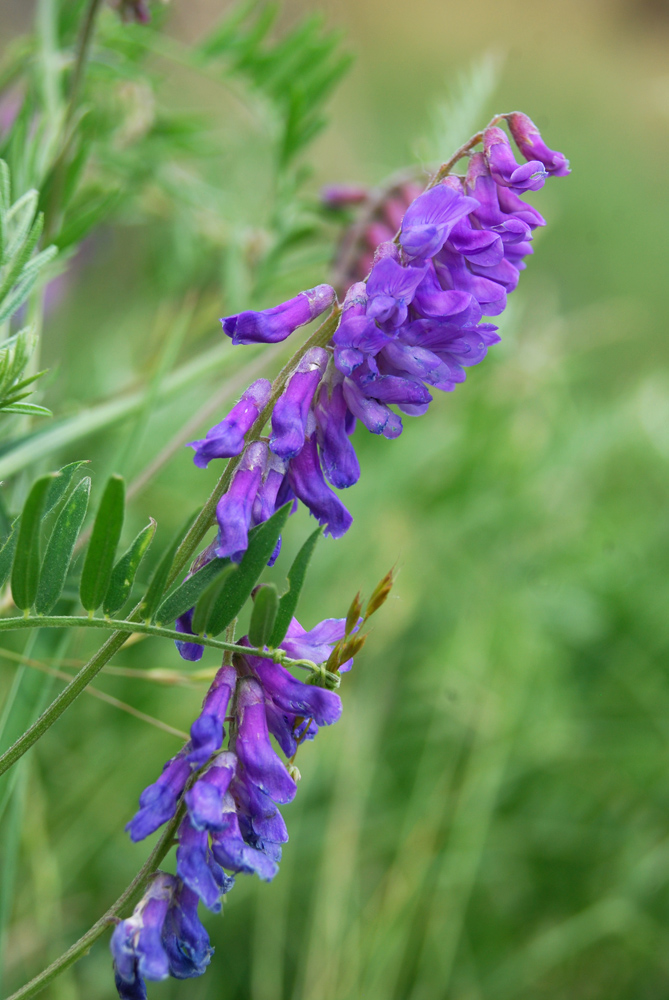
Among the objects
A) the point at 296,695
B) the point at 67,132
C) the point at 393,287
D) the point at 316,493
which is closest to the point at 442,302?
the point at 393,287

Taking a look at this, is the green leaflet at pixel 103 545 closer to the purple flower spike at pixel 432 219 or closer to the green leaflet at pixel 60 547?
the green leaflet at pixel 60 547

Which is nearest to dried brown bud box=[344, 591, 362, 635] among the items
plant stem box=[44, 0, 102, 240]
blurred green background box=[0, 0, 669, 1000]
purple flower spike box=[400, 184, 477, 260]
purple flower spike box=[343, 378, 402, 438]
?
purple flower spike box=[343, 378, 402, 438]

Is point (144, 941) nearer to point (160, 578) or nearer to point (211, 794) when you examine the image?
point (211, 794)

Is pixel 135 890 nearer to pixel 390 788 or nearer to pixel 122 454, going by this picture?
pixel 122 454

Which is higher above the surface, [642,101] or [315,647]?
[642,101]

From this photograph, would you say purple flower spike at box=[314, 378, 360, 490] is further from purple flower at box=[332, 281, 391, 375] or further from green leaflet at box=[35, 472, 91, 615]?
green leaflet at box=[35, 472, 91, 615]

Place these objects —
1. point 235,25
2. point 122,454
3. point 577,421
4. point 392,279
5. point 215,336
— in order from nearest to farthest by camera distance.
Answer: point 392,279
point 122,454
point 235,25
point 215,336
point 577,421

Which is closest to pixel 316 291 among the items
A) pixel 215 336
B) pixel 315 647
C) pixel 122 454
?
pixel 315 647
